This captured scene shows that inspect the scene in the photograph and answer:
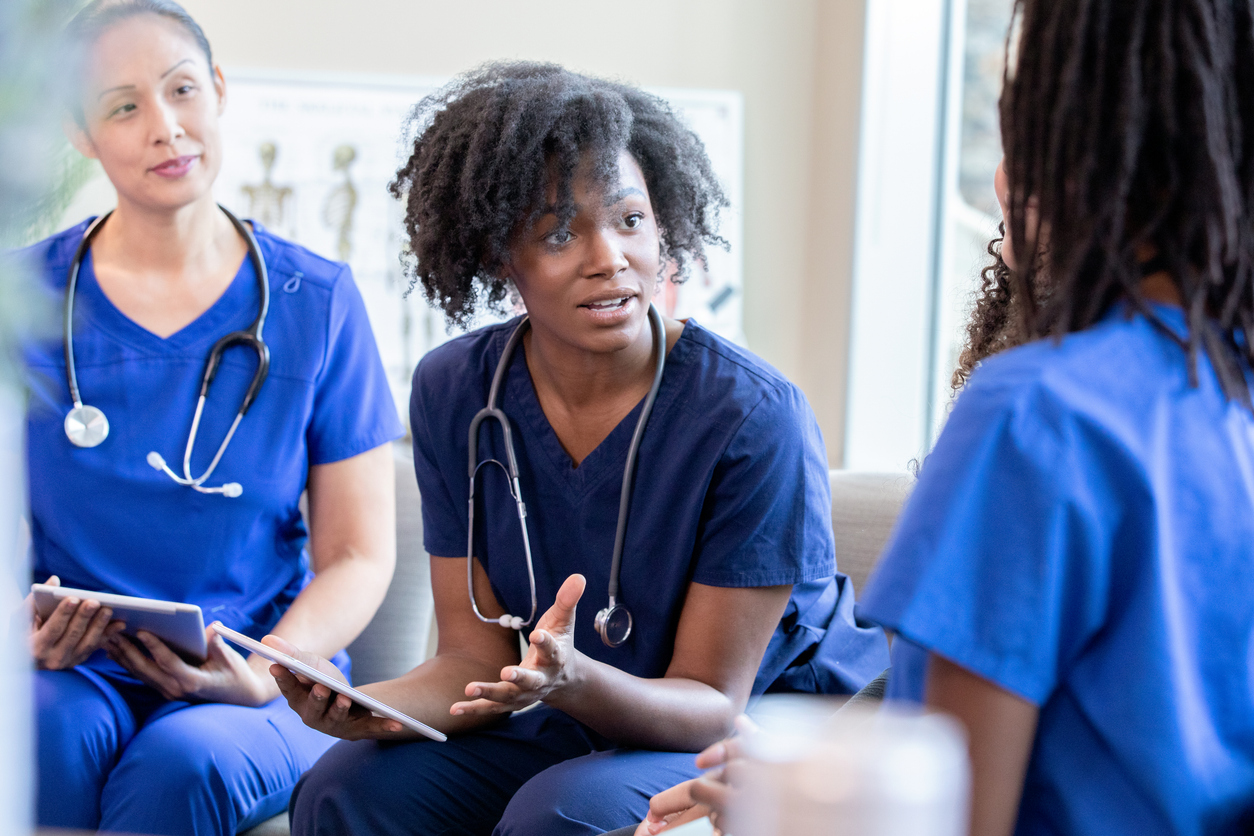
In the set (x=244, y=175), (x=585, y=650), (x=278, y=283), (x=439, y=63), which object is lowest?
(x=585, y=650)

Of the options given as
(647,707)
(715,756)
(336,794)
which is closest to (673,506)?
(647,707)

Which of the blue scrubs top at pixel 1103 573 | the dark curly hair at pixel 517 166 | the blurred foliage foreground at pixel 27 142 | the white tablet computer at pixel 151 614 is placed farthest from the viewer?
the dark curly hair at pixel 517 166

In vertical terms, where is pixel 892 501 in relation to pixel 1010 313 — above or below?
below

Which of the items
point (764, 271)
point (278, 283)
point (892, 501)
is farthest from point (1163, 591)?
point (764, 271)

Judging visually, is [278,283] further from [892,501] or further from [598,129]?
[892,501]

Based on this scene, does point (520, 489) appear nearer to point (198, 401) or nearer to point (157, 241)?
point (198, 401)

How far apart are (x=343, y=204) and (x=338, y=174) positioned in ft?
0.23

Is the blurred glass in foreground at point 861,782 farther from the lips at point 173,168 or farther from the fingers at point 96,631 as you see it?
the lips at point 173,168

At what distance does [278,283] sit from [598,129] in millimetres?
566

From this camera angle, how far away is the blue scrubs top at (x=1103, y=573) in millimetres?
577

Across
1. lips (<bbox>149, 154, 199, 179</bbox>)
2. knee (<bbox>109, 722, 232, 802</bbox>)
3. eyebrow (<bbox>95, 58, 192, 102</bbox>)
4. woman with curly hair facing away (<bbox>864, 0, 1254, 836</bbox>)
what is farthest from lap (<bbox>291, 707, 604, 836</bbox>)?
eyebrow (<bbox>95, 58, 192, 102</bbox>)

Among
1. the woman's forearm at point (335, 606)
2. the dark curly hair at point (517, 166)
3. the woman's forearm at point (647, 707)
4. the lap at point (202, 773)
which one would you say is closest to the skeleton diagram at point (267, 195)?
the dark curly hair at point (517, 166)

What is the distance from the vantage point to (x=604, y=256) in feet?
4.21

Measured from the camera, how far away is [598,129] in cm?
132
